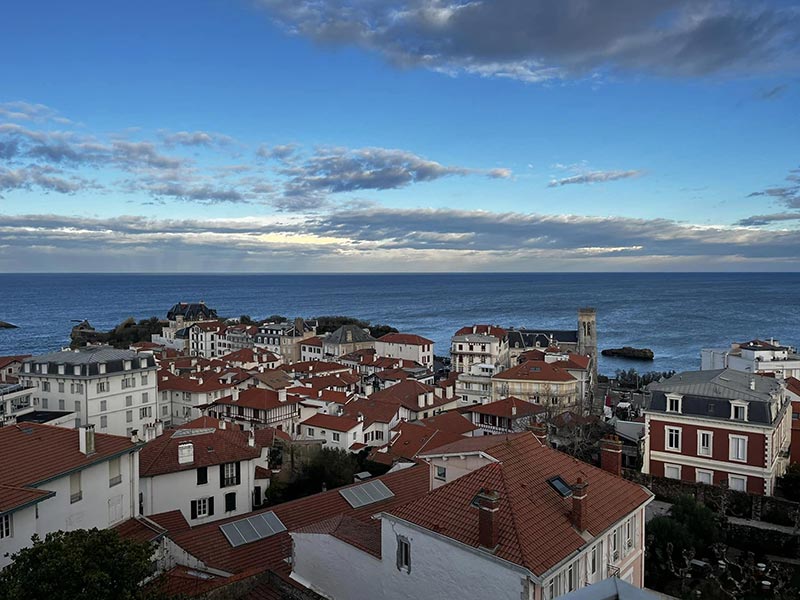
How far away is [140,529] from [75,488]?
2094 mm

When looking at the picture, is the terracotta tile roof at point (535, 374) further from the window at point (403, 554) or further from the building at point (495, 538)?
the window at point (403, 554)

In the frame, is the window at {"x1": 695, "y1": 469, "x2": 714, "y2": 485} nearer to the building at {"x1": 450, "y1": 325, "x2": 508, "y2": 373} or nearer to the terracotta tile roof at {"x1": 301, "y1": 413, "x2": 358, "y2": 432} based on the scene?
the terracotta tile roof at {"x1": 301, "y1": 413, "x2": 358, "y2": 432}

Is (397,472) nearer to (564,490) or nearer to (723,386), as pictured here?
(564,490)

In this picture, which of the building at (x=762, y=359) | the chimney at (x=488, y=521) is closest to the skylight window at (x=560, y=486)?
the chimney at (x=488, y=521)

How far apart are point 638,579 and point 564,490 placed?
3.99 m

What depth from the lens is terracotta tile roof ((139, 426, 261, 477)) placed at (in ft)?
66.9

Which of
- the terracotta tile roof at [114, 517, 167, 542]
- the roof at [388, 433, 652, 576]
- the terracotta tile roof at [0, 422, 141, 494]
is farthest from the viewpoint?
the terracotta tile roof at [114, 517, 167, 542]

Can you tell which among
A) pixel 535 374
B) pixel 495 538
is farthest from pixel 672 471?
pixel 535 374

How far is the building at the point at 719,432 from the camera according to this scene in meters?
25.0

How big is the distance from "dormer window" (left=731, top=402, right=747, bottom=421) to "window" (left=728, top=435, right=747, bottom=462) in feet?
2.52

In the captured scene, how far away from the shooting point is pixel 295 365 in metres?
63.3

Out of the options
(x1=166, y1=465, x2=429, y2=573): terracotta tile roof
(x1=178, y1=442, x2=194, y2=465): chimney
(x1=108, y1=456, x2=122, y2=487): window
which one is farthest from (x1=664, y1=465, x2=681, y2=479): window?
(x1=108, y1=456, x2=122, y2=487): window

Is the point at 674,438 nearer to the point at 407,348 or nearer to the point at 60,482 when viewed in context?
the point at 60,482

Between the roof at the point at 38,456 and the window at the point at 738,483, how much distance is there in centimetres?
2367
